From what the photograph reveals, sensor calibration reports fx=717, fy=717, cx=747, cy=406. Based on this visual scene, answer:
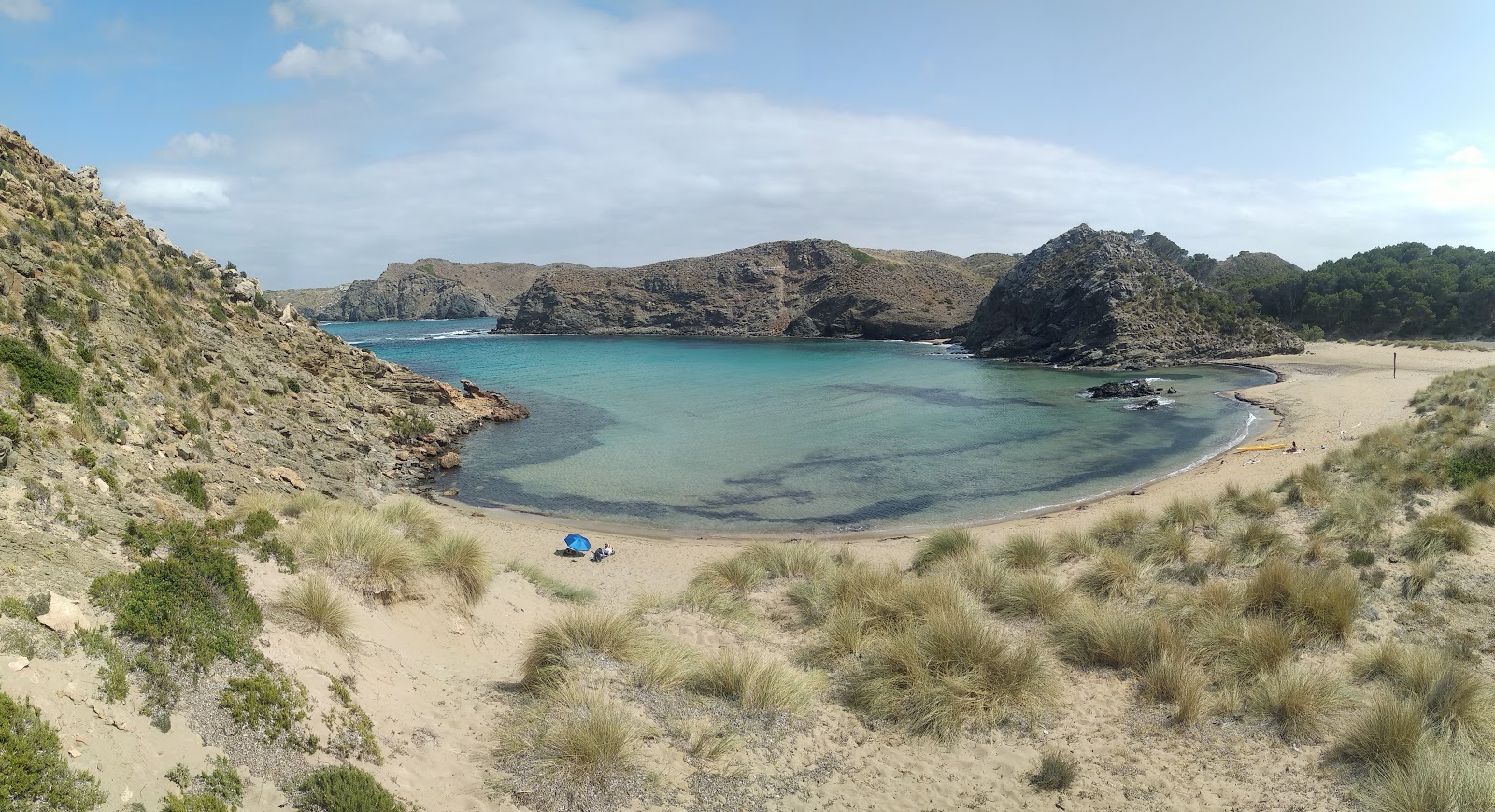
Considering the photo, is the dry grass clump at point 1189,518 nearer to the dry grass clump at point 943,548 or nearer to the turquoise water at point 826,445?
the dry grass clump at point 943,548

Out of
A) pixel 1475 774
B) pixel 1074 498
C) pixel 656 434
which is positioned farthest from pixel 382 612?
pixel 656 434

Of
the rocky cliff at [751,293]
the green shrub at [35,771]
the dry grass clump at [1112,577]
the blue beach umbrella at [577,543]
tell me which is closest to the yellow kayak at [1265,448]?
the dry grass clump at [1112,577]

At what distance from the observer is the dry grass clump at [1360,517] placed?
1019 cm

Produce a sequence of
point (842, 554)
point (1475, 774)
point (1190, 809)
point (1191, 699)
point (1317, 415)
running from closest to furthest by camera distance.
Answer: point (1475, 774) → point (1190, 809) → point (1191, 699) → point (842, 554) → point (1317, 415)

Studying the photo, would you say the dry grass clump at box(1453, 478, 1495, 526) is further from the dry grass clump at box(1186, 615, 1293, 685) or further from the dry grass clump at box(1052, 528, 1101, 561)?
the dry grass clump at box(1186, 615, 1293, 685)

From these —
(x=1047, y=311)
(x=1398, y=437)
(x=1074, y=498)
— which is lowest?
(x=1074, y=498)

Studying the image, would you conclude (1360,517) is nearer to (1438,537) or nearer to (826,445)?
(1438,537)

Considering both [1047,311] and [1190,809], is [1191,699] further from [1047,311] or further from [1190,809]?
[1047,311]

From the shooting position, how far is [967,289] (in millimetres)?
95750

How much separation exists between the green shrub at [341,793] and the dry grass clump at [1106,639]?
6496 mm

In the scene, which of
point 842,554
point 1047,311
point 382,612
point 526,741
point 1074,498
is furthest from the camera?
point 1047,311

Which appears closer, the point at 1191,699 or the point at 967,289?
the point at 1191,699

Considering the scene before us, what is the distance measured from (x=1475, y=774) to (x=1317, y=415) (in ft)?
93.8

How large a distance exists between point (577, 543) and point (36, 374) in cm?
848
